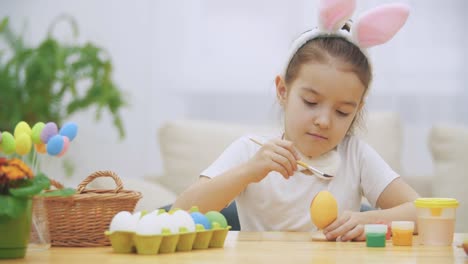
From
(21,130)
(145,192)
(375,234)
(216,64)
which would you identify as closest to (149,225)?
(21,130)

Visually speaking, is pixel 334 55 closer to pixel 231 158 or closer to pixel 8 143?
pixel 231 158

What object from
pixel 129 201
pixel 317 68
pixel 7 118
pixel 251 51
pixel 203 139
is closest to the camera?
pixel 129 201

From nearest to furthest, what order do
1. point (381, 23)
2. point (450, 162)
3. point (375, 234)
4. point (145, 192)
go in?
point (375, 234) → point (381, 23) → point (145, 192) → point (450, 162)

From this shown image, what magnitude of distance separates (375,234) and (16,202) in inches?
23.6

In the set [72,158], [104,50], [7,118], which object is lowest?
[72,158]

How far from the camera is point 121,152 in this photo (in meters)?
3.97

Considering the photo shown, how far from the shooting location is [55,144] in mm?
1166

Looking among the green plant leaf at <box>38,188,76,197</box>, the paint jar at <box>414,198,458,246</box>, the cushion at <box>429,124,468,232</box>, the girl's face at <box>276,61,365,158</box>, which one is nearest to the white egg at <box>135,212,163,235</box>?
the green plant leaf at <box>38,188,76,197</box>

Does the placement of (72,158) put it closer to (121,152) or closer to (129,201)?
(121,152)

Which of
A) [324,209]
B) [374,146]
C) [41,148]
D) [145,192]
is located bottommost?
[145,192]

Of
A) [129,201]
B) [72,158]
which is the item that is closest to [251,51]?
[72,158]

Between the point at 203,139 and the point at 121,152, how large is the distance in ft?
3.13

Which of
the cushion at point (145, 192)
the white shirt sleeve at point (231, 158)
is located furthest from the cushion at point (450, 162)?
the white shirt sleeve at point (231, 158)

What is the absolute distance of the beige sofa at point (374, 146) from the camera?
9.94 feet
